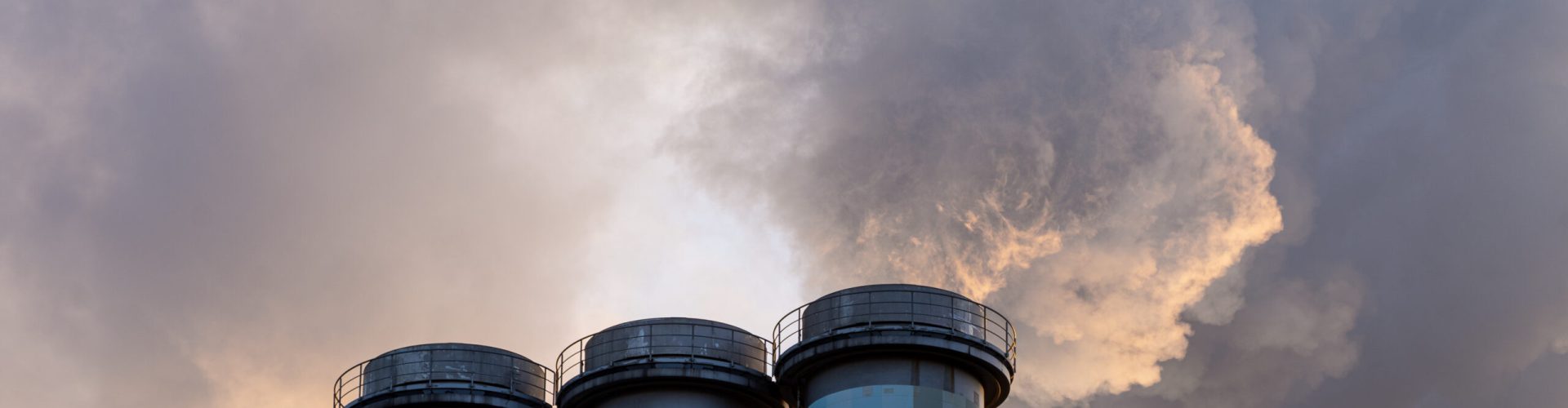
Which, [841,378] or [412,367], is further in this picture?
[412,367]

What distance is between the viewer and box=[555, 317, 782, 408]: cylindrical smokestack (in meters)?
56.8

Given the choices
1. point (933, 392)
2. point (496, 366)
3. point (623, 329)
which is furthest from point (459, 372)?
point (933, 392)

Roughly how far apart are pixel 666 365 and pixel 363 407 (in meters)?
10.6

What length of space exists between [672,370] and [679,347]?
98 cm

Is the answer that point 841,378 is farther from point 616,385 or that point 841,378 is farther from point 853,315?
point 616,385

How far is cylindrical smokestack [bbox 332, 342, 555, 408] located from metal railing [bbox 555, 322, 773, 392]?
10.5 feet

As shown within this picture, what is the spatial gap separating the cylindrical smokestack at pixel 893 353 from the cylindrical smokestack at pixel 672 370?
1.45 meters

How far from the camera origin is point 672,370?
5666 cm

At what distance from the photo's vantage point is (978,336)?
56156 millimetres

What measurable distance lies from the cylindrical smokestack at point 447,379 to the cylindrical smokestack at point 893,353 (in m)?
9.16

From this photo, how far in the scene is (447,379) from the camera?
5994 centimetres

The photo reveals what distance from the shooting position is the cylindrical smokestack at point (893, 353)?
54.8m

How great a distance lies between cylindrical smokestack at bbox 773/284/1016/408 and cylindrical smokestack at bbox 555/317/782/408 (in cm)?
145

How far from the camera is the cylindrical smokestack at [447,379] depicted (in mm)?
59531
